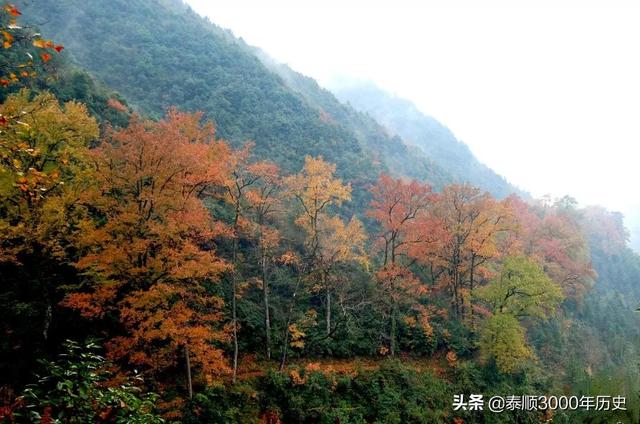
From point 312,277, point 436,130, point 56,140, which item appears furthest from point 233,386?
point 436,130

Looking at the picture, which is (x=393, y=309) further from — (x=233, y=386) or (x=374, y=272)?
(x=233, y=386)

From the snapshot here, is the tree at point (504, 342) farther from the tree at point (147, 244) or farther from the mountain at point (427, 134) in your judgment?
the mountain at point (427, 134)

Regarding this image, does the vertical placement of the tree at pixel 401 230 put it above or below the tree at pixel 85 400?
below

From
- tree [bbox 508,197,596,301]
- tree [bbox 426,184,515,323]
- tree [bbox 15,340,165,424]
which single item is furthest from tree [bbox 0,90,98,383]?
tree [bbox 508,197,596,301]

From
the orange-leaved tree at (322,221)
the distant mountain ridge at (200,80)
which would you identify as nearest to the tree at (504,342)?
the orange-leaved tree at (322,221)

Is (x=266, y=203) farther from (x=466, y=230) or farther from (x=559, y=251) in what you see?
(x=559, y=251)

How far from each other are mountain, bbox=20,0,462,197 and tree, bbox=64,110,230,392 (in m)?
37.5

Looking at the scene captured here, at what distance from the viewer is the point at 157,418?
18.7 ft

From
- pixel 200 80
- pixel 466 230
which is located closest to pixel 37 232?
pixel 466 230

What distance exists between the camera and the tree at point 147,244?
53.9 feet

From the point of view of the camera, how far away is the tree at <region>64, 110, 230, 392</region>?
16.4 meters

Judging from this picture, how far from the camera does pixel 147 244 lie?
16891 mm

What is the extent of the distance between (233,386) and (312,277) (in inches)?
408

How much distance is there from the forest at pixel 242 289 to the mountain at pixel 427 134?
69.3 m
